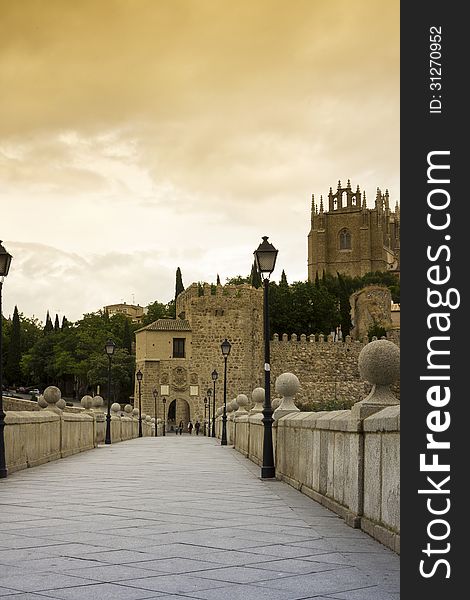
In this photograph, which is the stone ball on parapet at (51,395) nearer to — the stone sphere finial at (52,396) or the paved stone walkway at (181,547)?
the stone sphere finial at (52,396)

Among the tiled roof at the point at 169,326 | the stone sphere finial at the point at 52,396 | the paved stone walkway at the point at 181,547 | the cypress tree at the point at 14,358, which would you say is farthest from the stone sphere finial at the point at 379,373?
the cypress tree at the point at 14,358

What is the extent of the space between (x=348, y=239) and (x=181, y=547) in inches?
5202

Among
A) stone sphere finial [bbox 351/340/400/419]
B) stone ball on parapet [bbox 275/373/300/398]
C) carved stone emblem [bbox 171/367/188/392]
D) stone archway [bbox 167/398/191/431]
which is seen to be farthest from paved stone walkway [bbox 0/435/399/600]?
stone archway [bbox 167/398/191/431]

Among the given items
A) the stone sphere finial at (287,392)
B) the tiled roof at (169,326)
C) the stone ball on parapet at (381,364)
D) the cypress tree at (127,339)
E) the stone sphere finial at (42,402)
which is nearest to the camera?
the stone ball on parapet at (381,364)

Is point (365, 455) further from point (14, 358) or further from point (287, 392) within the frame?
point (14, 358)

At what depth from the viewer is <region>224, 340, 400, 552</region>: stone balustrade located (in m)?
6.19

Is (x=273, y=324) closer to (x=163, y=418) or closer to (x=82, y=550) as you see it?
(x=163, y=418)

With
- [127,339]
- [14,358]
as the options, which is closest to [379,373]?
[127,339]

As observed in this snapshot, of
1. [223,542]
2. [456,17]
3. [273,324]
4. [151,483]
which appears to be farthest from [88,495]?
[273,324]

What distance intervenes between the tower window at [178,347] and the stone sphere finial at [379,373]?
64.4 meters

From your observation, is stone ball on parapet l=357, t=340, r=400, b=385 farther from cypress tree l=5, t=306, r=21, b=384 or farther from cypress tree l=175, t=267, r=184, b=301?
cypress tree l=5, t=306, r=21, b=384

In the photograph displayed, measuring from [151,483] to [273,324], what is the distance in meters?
71.6

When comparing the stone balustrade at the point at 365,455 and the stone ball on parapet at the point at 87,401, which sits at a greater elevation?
the stone balustrade at the point at 365,455

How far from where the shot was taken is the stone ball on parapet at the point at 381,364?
7168 millimetres
